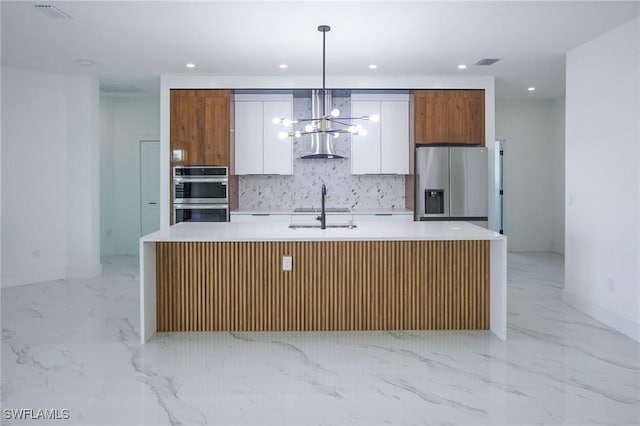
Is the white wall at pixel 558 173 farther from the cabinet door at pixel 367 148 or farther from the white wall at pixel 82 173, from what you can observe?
the white wall at pixel 82 173

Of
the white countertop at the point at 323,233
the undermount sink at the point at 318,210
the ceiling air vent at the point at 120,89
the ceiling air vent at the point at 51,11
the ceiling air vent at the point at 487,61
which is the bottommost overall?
the white countertop at the point at 323,233

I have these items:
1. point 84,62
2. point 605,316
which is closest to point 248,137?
point 84,62

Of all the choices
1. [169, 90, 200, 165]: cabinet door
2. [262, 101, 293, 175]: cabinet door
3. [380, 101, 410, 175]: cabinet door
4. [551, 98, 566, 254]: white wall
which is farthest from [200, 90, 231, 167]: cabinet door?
[551, 98, 566, 254]: white wall

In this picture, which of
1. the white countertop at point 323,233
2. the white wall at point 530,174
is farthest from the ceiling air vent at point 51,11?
the white wall at point 530,174

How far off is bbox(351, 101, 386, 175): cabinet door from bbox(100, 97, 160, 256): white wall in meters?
3.62

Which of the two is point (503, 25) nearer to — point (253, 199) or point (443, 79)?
point (443, 79)

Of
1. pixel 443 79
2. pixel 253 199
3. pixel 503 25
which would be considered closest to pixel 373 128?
pixel 443 79

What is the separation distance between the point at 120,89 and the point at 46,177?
1.72 metres

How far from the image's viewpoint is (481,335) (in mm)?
4051

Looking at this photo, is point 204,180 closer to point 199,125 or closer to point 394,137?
point 199,125

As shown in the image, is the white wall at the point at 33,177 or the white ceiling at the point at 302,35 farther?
the white wall at the point at 33,177

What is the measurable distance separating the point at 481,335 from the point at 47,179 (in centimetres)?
549

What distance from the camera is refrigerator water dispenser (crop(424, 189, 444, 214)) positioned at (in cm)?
620

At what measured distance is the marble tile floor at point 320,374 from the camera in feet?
8.72
